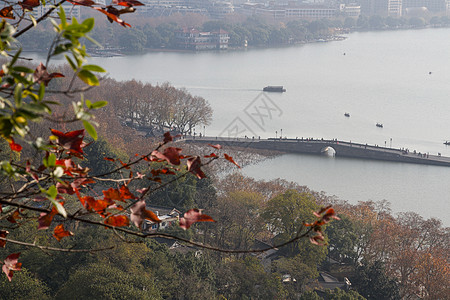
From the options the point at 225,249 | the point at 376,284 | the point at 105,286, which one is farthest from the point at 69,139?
the point at 376,284

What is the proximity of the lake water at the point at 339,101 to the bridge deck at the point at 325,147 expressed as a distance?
30cm

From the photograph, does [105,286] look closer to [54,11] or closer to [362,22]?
[54,11]

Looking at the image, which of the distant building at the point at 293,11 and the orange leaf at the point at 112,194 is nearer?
the orange leaf at the point at 112,194

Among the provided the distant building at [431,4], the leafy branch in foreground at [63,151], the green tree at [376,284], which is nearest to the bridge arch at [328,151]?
the green tree at [376,284]

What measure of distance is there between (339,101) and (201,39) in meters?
16.1

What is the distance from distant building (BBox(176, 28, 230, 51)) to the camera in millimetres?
37469

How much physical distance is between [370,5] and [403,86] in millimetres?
29325

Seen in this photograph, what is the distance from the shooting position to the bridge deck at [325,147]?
672 inches

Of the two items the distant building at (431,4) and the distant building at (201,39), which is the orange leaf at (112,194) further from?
the distant building at (431,4)

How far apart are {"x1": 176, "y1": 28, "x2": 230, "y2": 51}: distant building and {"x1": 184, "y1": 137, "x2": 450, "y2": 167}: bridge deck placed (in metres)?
20.2

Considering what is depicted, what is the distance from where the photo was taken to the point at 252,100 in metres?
23.2

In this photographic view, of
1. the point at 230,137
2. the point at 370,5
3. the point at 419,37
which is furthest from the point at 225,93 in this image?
the point at 370,5

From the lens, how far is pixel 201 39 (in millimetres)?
37781

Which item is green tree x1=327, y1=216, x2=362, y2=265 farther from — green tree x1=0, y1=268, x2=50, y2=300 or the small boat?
the small boat
